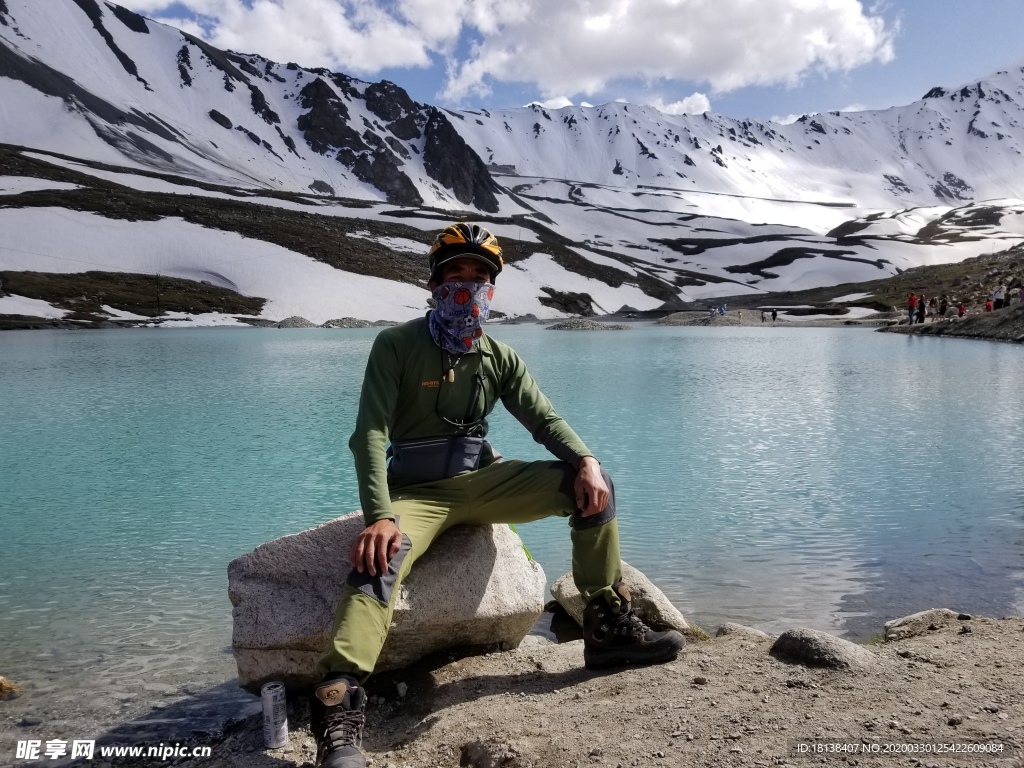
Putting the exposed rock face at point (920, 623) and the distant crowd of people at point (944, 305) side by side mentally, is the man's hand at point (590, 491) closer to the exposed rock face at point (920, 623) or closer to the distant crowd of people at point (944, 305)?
the exposed rock face at point (920, 623)

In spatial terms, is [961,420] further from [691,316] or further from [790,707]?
[691,316]

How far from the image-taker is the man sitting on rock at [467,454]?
4.43m

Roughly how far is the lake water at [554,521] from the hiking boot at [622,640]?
2.12 metres

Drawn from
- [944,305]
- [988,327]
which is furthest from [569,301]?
[988,327]

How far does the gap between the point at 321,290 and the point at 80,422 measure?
61769 millimetres

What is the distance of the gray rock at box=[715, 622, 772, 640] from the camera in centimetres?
503

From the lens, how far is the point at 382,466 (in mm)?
4312

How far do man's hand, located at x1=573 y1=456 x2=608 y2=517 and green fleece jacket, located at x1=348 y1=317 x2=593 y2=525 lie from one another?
5.3 inches

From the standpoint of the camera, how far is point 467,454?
4.86 meters

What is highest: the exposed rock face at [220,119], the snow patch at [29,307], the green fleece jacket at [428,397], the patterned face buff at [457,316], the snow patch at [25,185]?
the exposed rock face at [220,119]

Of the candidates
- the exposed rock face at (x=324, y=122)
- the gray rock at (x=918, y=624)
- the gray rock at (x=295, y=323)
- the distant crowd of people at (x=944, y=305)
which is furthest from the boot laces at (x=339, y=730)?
the exposed rock face at (x=324, y=122)

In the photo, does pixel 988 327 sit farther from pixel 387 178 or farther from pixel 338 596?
pixel 387 178

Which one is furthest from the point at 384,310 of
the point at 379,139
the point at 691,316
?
the point at 379,139

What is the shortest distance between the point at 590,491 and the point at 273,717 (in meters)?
2.18
